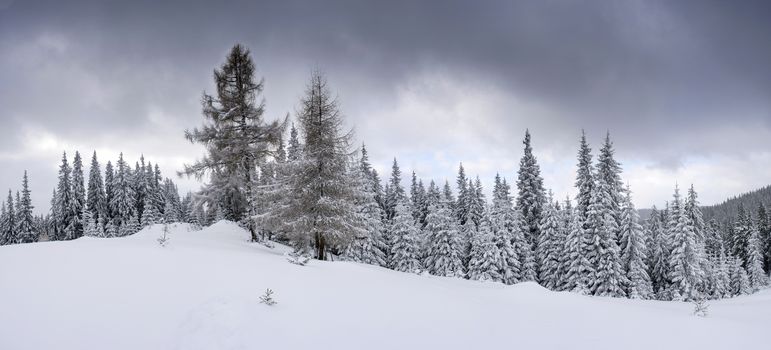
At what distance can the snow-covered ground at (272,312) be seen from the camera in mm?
6781

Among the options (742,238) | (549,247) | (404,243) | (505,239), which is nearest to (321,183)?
(404,243)

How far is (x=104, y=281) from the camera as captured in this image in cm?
820

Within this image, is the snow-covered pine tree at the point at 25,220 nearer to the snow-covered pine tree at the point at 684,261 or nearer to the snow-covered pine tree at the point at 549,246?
the snow-covered pine tree at the point at 549,246

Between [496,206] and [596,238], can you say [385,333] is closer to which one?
[596,238]

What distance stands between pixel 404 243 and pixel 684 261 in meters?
26.5

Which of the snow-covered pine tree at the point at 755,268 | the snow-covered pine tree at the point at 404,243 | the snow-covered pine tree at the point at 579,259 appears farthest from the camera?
the snow-covered pine tree at the point at 755,268

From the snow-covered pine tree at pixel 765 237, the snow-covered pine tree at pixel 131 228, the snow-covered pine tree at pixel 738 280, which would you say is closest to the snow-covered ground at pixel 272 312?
the snow-covered pine tree at pixel 131 228

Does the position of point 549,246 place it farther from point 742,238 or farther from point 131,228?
point 742,238

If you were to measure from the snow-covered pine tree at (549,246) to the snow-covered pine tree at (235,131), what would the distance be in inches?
1068

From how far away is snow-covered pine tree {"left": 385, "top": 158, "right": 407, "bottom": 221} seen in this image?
162 feet

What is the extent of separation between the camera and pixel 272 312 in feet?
25.5

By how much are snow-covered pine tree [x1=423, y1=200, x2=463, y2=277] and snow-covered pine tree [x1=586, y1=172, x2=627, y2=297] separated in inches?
441

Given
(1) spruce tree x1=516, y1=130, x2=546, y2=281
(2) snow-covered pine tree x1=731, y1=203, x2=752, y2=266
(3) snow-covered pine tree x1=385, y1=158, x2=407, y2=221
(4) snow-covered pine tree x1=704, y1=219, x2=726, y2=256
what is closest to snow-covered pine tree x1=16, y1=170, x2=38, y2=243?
(3) snow-covered pine tree x1=385, y1=158, x2=407, y2=221

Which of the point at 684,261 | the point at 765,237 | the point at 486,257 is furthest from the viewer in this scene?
the point at 765,237
